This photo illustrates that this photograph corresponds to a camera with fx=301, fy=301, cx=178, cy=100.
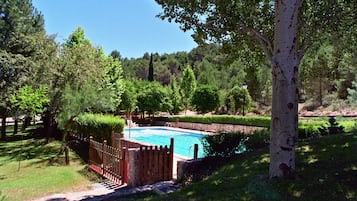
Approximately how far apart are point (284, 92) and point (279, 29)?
3.17ft

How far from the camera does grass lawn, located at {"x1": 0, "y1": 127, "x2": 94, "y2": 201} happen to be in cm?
811

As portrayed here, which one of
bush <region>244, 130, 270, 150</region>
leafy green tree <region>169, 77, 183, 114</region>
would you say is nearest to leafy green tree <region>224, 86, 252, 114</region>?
leafy green tree <region>169, 77, 183, 114</region>

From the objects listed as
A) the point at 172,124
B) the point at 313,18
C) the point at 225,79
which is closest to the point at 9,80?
the point at 313,18

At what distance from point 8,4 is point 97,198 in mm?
14747

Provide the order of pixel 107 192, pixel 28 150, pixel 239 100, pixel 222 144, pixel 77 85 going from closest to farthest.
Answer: pixel 222 144
pixel 107 192
pixel 28 150
pixel 77 85
pixel 239 100

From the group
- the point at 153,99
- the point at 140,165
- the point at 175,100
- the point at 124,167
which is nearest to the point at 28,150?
the point at 124,167

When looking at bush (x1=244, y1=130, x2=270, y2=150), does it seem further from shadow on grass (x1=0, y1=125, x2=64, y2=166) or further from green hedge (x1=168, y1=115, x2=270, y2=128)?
green hedge (x1=168, y1=115, x2=270, y2=128)

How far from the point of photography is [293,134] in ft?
14.8

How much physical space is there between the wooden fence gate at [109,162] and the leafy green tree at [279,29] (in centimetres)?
404

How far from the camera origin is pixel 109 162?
927cm

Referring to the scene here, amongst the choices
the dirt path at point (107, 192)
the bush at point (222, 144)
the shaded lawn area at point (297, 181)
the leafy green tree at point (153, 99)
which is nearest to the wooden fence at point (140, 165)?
the dirt path at point (107, 192)

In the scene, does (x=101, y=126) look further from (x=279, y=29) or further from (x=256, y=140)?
(x=279, y=29)

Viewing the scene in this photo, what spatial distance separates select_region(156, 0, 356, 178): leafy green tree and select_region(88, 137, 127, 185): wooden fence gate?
13.3 feet

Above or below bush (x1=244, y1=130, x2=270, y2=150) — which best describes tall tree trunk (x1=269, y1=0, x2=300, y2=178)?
above
